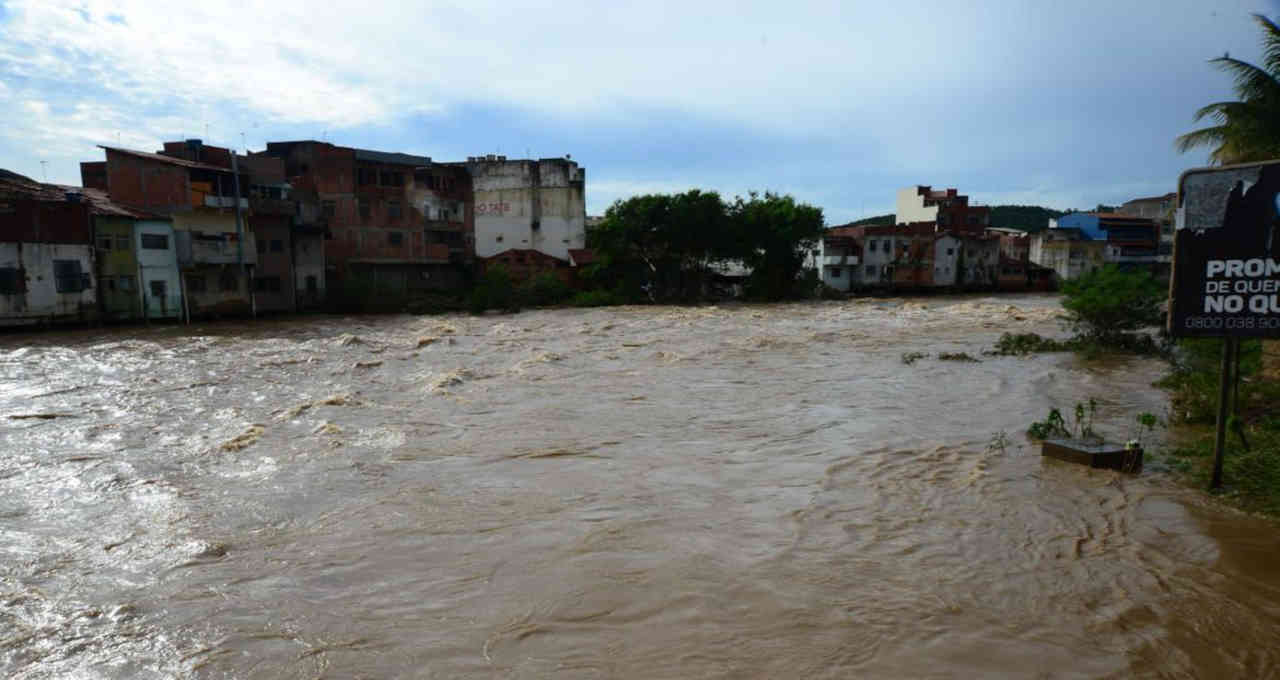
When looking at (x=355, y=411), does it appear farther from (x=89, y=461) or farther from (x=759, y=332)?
(x=759, y=332)

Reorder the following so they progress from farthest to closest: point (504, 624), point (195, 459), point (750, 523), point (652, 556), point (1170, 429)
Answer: point (1170, 429)
point (195, 459)
point (750, 523)
point (652, 556)
point (504, 624)

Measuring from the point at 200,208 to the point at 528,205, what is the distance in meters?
20.4

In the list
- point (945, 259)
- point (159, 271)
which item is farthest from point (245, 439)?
point (945, 259)

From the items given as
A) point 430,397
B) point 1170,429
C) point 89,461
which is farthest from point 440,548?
Result: point 1170,429

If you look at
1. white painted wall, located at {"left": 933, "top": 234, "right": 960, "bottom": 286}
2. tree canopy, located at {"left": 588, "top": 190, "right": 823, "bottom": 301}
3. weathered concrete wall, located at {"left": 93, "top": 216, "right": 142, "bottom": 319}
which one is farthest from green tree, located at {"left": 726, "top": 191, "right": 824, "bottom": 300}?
weathered concrete wall, located at {"left": 93, "top": 216, "right": 142, "bottom": 319}

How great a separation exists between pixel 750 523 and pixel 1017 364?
14133mm

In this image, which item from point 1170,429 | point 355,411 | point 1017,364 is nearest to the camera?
point 1170,429

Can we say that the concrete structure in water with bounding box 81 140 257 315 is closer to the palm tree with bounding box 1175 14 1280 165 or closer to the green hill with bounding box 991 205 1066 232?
the palm tree with bounding box 1175 14 1280 165

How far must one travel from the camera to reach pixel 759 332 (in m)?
29.3

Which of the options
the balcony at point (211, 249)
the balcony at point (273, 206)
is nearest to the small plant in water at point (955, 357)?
the balcony at point (211, 249)

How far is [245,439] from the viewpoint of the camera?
35.8 feet

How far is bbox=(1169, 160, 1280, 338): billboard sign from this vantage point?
6.18m

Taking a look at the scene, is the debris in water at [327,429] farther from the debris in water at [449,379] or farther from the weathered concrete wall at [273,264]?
the weathered concrete wall at [273,264]

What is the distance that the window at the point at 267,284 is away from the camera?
3634 centimetres
